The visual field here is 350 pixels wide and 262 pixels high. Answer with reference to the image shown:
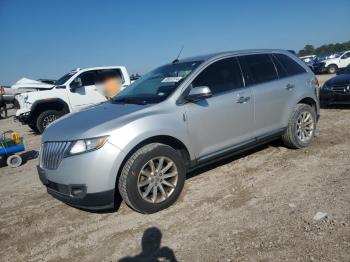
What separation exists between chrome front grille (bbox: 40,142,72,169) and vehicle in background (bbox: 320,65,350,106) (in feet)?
26.4

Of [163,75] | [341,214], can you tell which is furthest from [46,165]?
[341,214]

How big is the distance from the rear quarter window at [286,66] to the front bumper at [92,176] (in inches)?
126

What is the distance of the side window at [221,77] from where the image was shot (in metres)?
4.61

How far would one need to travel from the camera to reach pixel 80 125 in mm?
3986

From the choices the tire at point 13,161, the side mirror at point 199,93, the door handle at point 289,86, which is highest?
the side mirror at point 199,93

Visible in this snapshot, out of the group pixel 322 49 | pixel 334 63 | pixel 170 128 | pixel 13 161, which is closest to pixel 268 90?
pixel 170 128

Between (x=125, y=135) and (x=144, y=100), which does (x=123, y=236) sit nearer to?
(x=125, y=135)

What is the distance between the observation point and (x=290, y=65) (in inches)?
228

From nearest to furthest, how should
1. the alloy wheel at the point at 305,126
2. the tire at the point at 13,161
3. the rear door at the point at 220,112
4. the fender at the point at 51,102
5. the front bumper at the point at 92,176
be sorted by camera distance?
the front bumper at the point at 92,176, the rear door at the point at 220,112, the alloy wheel at the point at 305,126, the tire at the point at 13,161, the fender at the point at 51,102

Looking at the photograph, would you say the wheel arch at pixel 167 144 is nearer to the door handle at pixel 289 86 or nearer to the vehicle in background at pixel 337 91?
the door handle at pixel 289 86

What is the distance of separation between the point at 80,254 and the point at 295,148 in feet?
13.2

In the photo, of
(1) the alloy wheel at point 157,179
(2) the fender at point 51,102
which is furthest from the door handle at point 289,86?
(2) the fender at point 51,102

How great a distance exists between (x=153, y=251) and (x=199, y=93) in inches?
73.8

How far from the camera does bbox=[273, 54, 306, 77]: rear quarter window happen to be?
5.61 metres
